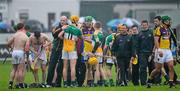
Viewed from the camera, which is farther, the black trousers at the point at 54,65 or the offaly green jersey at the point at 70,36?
the black trousers at the point at 54,65

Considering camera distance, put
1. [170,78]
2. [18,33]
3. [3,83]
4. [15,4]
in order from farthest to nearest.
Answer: [15,4]
[3,83]
[18,33]
[170,78]

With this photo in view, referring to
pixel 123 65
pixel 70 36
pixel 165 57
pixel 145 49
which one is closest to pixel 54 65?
pixel 70 36

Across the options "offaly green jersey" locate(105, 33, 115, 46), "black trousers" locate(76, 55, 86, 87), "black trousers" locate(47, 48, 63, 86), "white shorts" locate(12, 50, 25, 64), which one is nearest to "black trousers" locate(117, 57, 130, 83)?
"black trousers" locate(76, 55, 86, 87)

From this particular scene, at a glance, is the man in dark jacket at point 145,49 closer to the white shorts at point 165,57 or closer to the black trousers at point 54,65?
the white shorts at point 165,57

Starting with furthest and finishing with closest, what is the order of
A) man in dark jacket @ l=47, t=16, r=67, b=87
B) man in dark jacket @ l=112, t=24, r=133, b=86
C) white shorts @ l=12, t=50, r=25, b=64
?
man in dark jacket @ l=112, t=24, r=133, b=86 < man in dark jacket @ l=47, t=16, r=67, b=87 < white shorts @ l=12, t=50, r=25, b=64

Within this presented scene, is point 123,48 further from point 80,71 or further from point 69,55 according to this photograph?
point 69,55

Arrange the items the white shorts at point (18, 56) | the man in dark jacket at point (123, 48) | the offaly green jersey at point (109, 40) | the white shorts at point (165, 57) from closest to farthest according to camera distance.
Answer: the white shorts at point (165, 57) → the white shorts at point (18, 56) → the man in dark jacket at point (123, 48) → the offaly green jersey at point (109, 40)

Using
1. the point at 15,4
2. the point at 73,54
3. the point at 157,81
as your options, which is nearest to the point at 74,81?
the point at 73,54

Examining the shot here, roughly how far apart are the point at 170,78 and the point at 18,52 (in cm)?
484

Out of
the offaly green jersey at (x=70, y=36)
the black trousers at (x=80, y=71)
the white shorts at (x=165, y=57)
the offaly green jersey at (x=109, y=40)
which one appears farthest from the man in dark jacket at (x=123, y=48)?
the white shorts at (x=165, y=57)

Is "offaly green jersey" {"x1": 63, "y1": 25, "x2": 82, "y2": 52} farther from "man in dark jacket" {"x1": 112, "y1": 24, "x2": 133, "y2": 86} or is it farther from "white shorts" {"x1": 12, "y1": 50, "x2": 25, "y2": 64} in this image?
"man in dark jacket" {"x1": 112, "y1": 24, "x2": 133, "y2": 86}

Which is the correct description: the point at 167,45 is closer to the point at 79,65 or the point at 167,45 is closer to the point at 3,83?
the point at 79,65

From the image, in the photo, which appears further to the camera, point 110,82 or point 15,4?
point 15,4

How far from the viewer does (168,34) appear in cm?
2366
